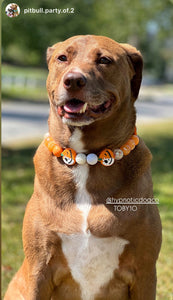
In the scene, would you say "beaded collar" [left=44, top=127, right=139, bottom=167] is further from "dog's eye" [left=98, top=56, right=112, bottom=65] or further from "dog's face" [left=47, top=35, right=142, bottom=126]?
"dog's eye" [left=98, top=56, right=112, bottom=65]

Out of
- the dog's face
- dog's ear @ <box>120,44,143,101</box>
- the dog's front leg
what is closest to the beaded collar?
the dog's face

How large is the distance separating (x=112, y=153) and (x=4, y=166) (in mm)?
4953

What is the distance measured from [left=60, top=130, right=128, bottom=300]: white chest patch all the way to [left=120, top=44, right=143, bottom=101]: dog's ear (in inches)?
22.4

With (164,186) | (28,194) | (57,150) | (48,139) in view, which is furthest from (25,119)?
(57,150)

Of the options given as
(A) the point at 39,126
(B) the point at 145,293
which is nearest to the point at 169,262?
(B) the point at 145,293

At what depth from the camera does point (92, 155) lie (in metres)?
2.43

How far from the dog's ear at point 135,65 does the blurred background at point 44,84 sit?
43.0 inches

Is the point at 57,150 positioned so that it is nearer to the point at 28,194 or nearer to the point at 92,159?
the point at 92,159

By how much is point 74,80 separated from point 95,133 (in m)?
0.39

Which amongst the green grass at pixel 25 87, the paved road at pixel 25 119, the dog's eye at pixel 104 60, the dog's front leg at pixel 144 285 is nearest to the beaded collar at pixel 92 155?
the dog's eye at pixel 104 60

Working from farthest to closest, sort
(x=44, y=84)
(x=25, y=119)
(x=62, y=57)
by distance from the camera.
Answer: (x=25, y=119)
(x=44, y=84)
(x=62, y=57)

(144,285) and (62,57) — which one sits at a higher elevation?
(62,57)

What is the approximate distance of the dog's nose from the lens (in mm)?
2133

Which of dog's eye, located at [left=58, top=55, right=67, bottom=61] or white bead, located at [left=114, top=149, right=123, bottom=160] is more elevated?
dog's eye, located at [left=58, top=55, right=67, bottom=61]
